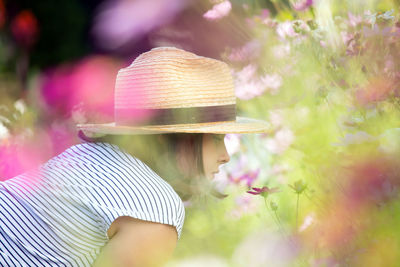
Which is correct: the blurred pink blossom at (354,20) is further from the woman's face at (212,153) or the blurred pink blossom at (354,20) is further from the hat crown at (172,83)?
the woman's face at (212,153)

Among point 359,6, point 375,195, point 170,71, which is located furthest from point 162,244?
point 359,6

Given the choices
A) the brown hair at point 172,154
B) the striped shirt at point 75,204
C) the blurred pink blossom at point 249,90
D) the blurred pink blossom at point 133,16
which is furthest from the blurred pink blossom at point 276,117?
the blurred pink blossom at point 133,16

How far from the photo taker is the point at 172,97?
146cm

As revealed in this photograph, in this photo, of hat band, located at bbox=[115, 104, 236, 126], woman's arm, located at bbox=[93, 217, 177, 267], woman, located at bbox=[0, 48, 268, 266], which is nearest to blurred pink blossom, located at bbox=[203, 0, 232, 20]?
woman, located at bbox=[0, 48, 268, 266]

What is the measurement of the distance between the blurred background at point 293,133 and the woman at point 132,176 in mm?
250

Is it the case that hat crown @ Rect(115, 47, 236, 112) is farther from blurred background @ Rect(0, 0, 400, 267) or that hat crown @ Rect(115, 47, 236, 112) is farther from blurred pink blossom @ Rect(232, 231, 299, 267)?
blurred pink blossom @ Rect(232, 231, 299, 267)

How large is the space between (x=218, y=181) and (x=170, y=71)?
2.79 ft

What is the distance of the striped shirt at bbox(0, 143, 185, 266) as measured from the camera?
127cm

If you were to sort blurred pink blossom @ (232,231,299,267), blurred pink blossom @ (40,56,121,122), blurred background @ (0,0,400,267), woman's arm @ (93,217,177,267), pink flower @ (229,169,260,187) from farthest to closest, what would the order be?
blurred pink blossom @ (40,56,121,122) → pink flower @ (229,169,260,187) → blurred pink blossom @ (232,231,299,267) → blurred background @ (0,0,400,267) → woman's arm @ (93,217,177,267)

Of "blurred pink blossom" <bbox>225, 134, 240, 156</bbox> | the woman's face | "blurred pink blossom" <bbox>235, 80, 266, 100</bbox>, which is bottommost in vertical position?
"blurred pink blossom" <bbox>225, 134, 240, 156</bbox>

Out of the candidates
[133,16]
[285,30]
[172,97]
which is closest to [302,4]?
[285,30]

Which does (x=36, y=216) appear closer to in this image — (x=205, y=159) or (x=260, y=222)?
(x=205, y=159)

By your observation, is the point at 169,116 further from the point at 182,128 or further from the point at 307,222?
the point at 307,222

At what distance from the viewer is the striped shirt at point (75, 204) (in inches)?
50.1
